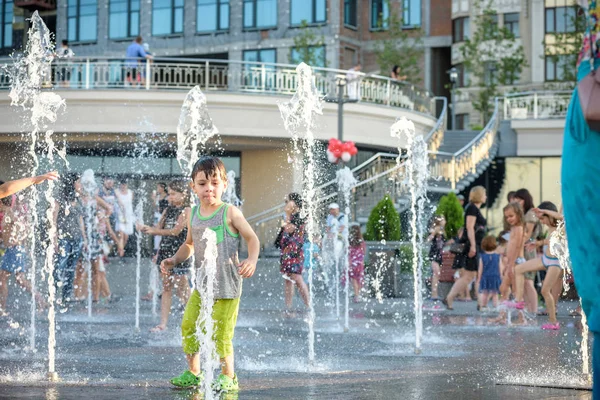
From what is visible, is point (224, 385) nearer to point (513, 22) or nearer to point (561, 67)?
point (561, 67)

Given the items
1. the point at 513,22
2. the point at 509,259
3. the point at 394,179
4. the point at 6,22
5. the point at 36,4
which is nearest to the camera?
the point at 509,259

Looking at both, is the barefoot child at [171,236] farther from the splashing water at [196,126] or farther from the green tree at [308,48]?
the green tree at [308,48]

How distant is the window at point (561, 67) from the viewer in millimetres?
41281

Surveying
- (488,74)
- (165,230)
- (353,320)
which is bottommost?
(353,320)

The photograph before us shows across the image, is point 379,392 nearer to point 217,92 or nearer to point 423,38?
point 217,92

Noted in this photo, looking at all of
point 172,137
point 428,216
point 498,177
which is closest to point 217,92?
point 172,137

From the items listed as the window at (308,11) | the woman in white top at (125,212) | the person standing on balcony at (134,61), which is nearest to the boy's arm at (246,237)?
the woman in white top at (125,212)

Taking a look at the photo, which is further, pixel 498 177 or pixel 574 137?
pixel 498 177

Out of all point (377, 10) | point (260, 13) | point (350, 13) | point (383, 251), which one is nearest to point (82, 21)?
point (260, 13)

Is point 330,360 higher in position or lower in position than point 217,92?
lower

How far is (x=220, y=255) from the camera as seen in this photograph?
684 centimetres

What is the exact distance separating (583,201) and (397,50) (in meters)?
40.7

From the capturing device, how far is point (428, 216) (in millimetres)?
25625

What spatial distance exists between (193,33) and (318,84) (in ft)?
53.0
